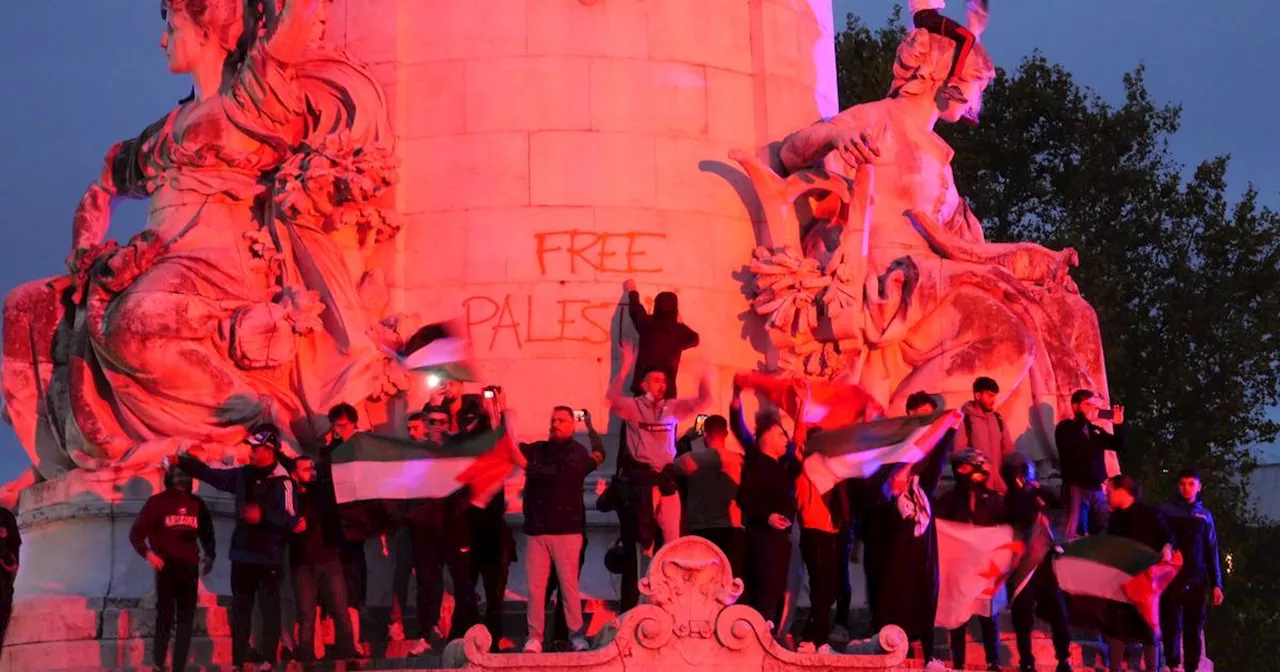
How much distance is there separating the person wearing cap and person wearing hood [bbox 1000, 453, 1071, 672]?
16.7 ft

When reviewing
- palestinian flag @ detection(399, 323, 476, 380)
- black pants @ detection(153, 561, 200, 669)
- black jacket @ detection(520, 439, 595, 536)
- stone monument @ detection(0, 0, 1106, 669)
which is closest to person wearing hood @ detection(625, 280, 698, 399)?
stone monument @ detection(0, 0, 1106, 669)

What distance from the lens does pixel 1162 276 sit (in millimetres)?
36062

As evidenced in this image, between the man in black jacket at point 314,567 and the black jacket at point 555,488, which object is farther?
the man in black jacket at point 314,567

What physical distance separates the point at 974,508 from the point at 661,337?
12.2ft

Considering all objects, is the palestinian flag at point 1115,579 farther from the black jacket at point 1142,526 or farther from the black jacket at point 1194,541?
the black jacket at point 1194,541

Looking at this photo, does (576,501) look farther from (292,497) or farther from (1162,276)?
(1162,276)

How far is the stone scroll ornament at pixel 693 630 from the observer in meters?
15.9

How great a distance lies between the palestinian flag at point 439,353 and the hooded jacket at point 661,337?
55.9 inches

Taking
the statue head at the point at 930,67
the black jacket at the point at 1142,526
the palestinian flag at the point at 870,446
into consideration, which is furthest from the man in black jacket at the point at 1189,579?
the statue head at the point at 930,67

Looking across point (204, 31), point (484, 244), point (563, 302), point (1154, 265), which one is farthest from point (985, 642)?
point (1154, 265)

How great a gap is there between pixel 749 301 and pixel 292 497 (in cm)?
542

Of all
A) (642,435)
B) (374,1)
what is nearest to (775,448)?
(642,435)

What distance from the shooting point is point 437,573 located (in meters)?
17.3

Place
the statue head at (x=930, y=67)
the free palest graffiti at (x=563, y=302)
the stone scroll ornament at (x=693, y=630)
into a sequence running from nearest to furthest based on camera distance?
the stone scroll ornament at (x=693, y=630) < the free palest graffiti at (x=563, y=302) < the statue head at (x=930, y=67)
